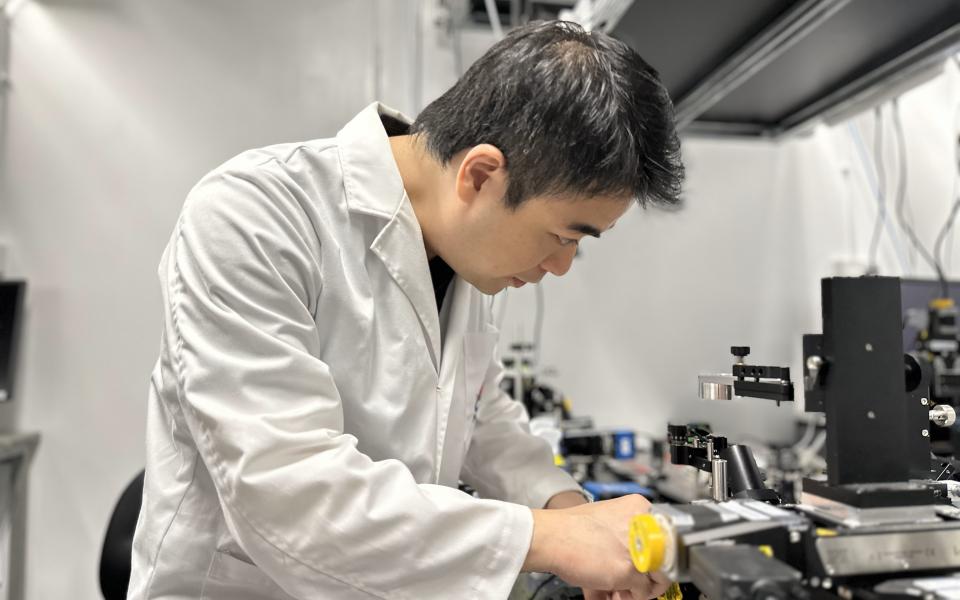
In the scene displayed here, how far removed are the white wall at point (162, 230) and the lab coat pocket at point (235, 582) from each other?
177cm

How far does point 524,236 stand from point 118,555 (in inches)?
45.6

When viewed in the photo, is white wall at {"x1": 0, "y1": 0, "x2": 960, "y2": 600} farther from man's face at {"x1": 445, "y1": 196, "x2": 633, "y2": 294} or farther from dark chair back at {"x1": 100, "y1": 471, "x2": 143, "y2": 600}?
man's face at {"x1": 445, "y1": 196, "x2": 633, "y2": 294}

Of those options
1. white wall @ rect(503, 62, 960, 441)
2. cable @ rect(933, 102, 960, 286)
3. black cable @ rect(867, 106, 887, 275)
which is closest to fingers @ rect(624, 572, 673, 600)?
white wall @ rect(503, 62, 960, 441)

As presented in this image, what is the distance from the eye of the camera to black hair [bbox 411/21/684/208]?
753 millimetres

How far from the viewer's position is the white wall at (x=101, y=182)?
2.24 m

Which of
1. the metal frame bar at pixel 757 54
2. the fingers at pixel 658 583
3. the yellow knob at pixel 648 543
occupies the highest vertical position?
the metal frame bar at pixel 757 54

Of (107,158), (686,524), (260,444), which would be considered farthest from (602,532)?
(107,158)

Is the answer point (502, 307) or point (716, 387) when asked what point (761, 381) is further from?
point (502, 307)

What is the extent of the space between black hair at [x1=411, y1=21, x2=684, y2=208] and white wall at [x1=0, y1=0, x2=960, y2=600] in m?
1.63

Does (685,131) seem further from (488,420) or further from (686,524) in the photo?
(686,524)

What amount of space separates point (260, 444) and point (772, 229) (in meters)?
2.90

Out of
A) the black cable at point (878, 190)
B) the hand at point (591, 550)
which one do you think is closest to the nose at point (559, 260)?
the hand at point (591, 550)

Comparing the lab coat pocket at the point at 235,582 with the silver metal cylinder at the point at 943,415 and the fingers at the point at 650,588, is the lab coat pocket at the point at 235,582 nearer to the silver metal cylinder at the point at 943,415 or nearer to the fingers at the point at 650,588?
the fingers at the point at 650,588

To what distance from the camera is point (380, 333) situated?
2.80 ft
